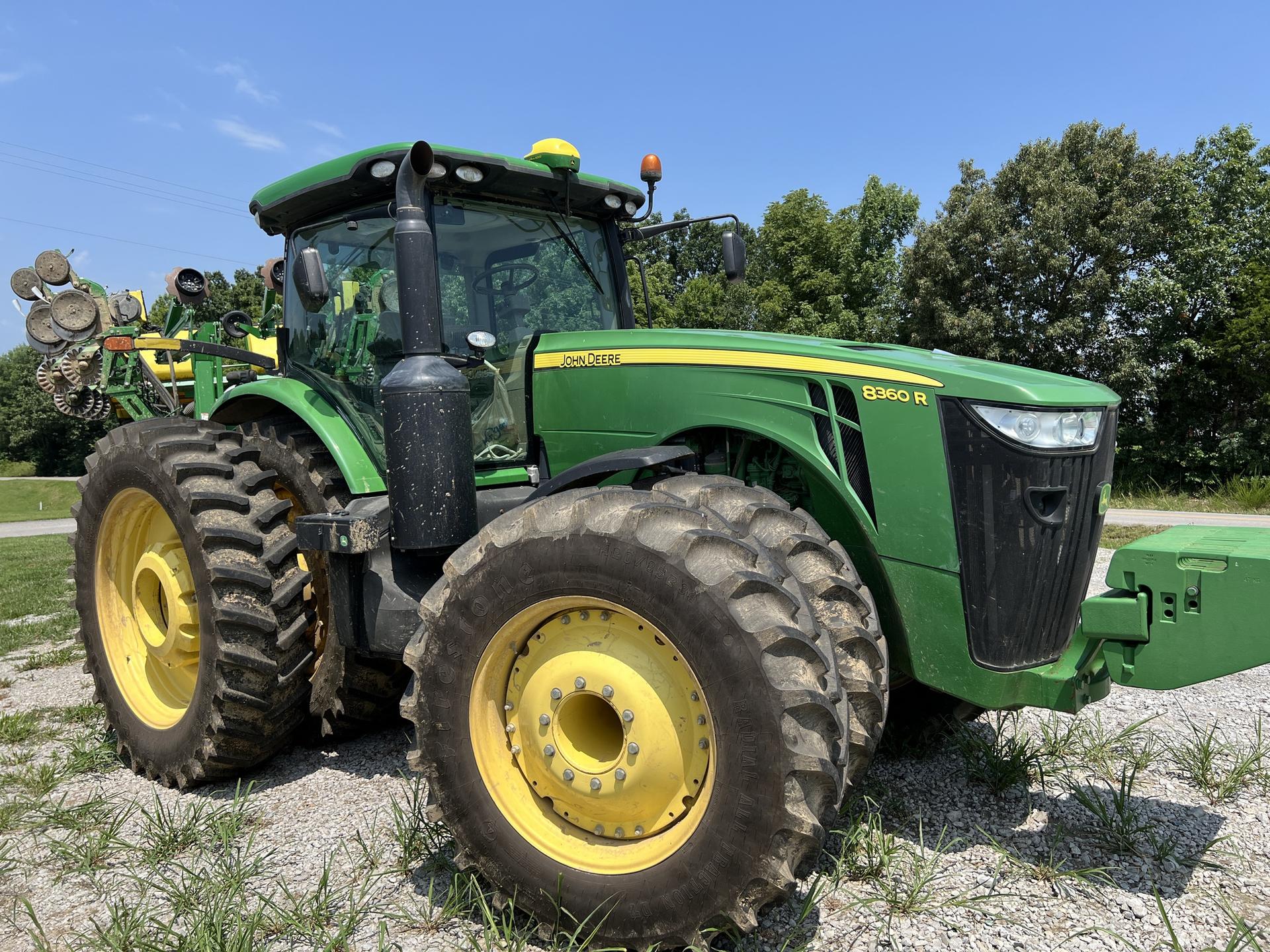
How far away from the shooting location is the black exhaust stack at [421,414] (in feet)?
10.1

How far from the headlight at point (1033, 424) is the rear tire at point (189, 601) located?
2.77m

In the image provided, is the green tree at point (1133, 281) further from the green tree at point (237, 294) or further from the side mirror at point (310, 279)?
the green tree at point (237, 294)

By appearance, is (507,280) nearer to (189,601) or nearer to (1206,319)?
(189,601)

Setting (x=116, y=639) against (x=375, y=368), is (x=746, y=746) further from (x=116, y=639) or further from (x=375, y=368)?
(x=116, y=639)

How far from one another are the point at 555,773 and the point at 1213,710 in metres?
3.69

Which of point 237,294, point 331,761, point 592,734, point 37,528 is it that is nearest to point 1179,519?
point 331,761

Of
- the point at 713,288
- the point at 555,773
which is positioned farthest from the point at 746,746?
the point at 713,288

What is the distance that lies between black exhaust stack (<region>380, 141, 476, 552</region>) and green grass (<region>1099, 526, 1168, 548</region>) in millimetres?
8027

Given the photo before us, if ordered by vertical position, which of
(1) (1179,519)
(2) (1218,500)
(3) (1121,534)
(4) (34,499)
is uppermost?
(3) (1121,534)

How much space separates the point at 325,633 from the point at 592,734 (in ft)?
5.93

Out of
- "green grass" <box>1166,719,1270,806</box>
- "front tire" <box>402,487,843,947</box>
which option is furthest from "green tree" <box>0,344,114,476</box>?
"green grass" <box>1166,719,1270,806</box>

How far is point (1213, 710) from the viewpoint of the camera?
14.4ft

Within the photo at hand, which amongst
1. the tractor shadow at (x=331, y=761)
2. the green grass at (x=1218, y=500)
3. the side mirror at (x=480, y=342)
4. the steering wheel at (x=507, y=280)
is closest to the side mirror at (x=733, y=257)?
the steering wheel at (x=507, y=280)

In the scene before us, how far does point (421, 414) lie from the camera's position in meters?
3.07
